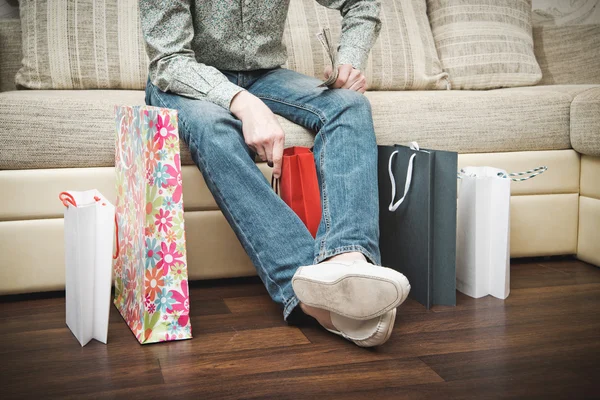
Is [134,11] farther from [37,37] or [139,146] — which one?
[139,146]

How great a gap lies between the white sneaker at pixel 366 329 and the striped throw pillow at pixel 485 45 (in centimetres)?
131

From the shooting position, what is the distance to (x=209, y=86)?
1.25 m

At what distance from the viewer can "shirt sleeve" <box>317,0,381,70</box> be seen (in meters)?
1.47

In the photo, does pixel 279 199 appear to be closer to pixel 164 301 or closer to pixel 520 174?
pixel 164 301

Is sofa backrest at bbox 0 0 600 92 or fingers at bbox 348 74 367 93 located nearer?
fingers at bbox 348 74 367 93

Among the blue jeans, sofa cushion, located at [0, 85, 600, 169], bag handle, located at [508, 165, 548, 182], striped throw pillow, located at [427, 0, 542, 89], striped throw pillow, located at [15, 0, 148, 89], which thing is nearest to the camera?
the blue jeans

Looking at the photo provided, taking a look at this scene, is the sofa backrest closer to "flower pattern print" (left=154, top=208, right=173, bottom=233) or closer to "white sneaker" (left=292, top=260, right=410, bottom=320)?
"white sneaker" (left=292, top=260, right=410, bottom=320)

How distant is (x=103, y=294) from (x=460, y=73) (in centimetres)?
150

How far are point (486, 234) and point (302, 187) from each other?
0.43 m

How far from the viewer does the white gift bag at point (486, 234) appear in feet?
4.39

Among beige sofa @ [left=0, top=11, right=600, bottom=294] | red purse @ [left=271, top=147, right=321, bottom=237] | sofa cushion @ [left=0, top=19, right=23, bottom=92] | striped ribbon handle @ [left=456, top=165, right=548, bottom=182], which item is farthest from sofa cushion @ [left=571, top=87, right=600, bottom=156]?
sofa cushion @ [left=0, top=19, right=23, bottom=92]

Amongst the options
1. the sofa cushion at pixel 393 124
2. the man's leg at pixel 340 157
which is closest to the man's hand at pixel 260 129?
the man's leg at pixel 340 157

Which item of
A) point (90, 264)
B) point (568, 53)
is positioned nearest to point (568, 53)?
point (568, 53)

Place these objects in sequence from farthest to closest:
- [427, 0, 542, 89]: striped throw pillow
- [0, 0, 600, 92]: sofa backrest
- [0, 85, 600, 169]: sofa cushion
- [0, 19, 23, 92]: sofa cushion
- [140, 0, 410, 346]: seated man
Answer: [0, 0, 600, 92]: sofa backrest
[427, 0, 542, 89]: striped throw pillow
[0, 19, 23, 92]: sofa cushion
[0, 85, 600, 169]: sofa cushion
[140, 0, 410, 346]: seated man
